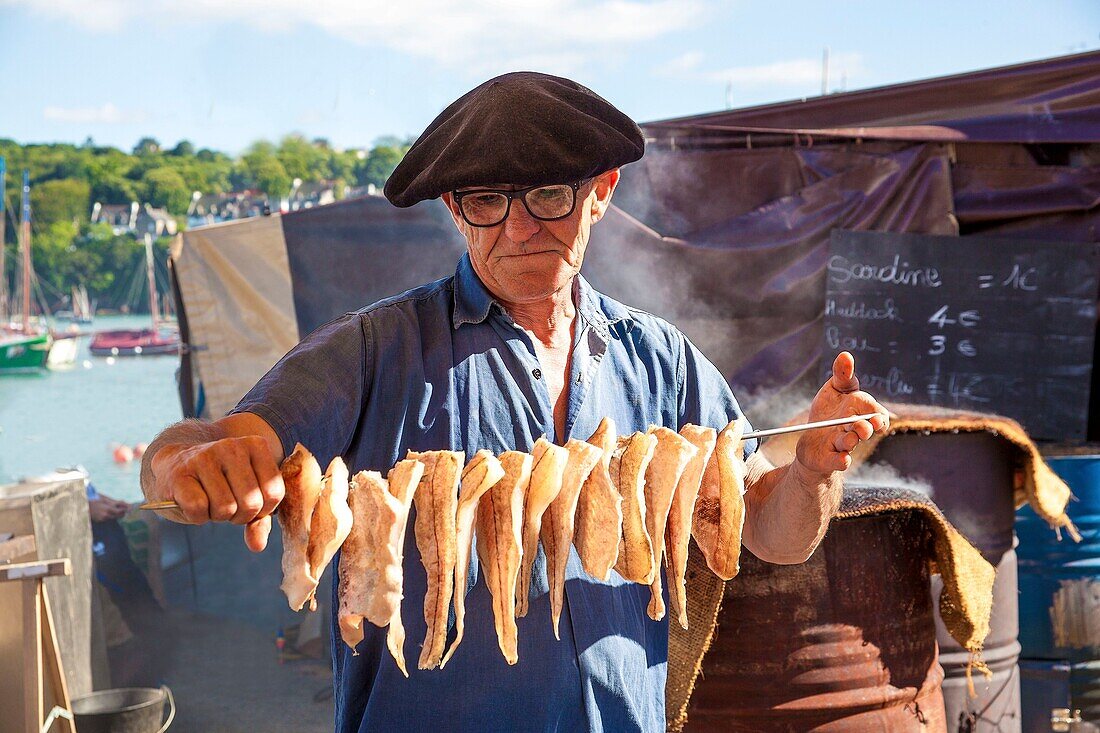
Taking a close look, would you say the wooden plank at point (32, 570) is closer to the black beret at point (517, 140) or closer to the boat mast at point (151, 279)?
the black beret at point (517, 140)

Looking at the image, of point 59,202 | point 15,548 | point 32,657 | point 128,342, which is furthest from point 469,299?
point 128,342

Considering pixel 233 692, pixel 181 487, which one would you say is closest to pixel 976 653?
pixel 181 487

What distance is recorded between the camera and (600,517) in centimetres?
210

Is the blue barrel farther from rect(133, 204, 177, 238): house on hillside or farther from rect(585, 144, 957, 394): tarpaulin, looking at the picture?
rect(133, 204, 177, 238): house on hillside

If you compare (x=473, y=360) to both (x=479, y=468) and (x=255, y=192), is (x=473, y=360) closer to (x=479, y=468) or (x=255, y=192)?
(x=479, y=468)

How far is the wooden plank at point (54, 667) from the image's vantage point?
4118 millimetres

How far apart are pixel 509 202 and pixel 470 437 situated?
0.56 m

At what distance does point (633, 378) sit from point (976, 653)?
2144mm

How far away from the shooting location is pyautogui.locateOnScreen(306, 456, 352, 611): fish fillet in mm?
1812

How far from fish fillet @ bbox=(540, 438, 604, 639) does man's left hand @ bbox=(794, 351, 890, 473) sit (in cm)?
51

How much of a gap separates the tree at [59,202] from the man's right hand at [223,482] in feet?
91.3

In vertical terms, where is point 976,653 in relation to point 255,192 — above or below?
below

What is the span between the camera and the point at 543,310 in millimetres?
2506

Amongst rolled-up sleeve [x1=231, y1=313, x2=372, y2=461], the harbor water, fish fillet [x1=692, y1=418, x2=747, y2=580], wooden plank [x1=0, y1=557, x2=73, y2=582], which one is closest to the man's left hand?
fish fillet [x1=692, y1=418, x2=747, y2=580]
